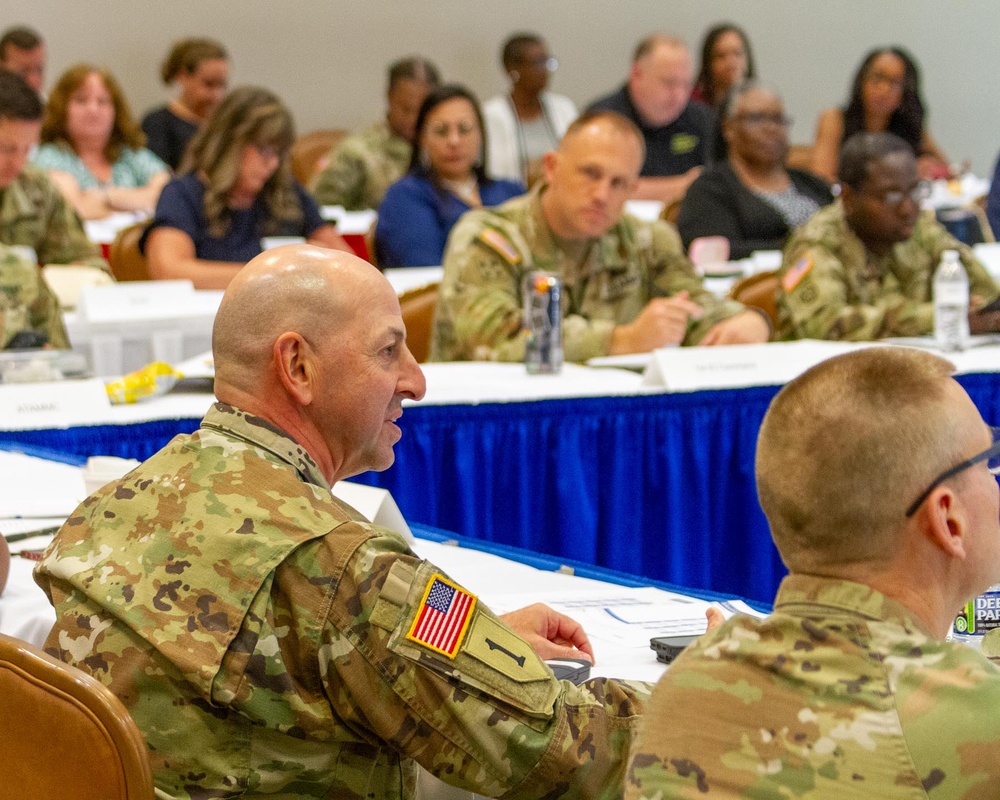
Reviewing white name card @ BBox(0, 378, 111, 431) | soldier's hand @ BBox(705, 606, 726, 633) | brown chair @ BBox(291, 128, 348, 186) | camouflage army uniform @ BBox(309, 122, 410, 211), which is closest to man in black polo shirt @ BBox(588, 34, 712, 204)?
camouflage army uniform @ BBox(309, 122, 410, 211)

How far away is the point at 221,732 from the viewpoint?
130 cm

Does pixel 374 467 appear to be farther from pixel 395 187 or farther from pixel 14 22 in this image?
pixel 14 22

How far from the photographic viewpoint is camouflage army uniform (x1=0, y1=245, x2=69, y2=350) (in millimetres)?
4016

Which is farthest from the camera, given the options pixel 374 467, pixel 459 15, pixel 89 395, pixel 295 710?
pixel 459 15

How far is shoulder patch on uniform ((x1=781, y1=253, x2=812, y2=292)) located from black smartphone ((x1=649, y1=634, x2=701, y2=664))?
2.41 meters

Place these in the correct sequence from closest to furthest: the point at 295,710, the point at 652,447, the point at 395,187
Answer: the point at 295,710 → the point at 652,447 → the point at 395,187

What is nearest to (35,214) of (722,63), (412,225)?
(412,225)

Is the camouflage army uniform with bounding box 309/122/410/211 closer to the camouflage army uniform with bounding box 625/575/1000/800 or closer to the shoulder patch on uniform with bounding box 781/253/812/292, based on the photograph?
the shoulder patch on uniform with bounding box 781/253/812/292

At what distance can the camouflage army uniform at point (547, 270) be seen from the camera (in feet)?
11.7

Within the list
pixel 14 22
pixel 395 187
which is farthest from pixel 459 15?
pixel 395 187

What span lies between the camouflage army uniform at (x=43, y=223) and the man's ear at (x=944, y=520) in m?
4.53

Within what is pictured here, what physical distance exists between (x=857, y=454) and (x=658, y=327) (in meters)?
2.40

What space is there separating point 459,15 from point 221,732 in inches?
336

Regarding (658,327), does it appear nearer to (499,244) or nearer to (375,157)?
(499,244)
